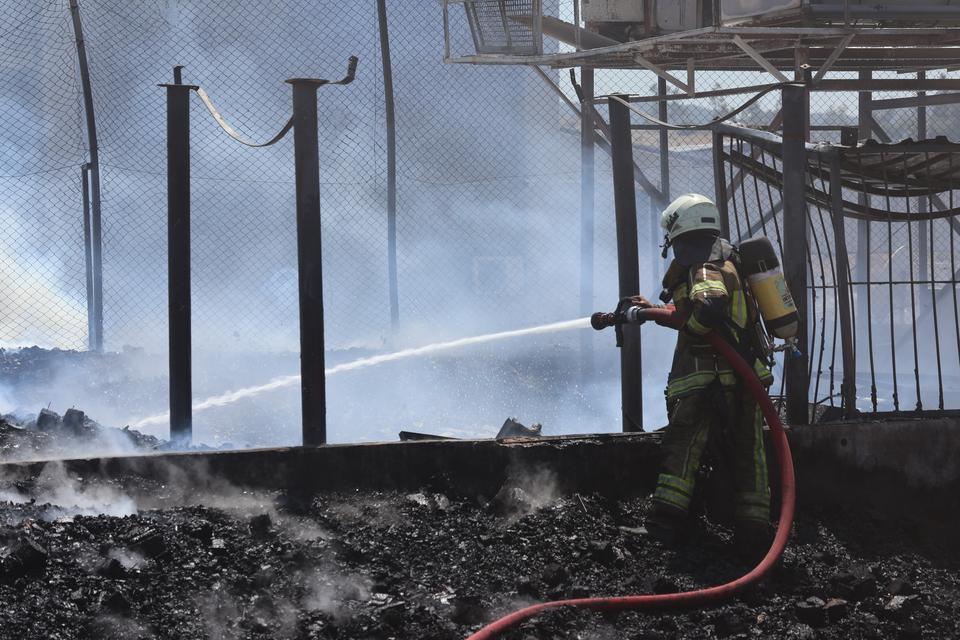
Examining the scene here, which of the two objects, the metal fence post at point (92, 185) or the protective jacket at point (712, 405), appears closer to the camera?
the protective jacket at point (712, 405)

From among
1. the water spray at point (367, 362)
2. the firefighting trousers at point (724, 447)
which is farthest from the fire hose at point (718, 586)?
the water spray at point (367, 362)

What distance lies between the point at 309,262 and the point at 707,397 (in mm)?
2048

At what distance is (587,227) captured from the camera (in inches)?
345

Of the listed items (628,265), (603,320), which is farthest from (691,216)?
(628,265)

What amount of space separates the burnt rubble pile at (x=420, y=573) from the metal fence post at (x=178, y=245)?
96cm

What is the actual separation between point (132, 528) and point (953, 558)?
3.68 meters

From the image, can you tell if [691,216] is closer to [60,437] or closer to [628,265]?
[628,265]

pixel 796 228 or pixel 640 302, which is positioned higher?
pixel 796 228

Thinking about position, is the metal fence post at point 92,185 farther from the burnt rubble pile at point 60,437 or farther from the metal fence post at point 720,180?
the metal fence post at point 720,180

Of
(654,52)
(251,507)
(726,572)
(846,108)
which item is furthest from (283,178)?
(726,572)

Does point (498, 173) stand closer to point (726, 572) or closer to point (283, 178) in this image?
point (283, 178)

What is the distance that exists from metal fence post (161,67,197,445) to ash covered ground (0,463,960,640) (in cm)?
75

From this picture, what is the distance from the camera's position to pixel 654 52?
9703 mm

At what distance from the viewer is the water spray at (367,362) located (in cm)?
916
